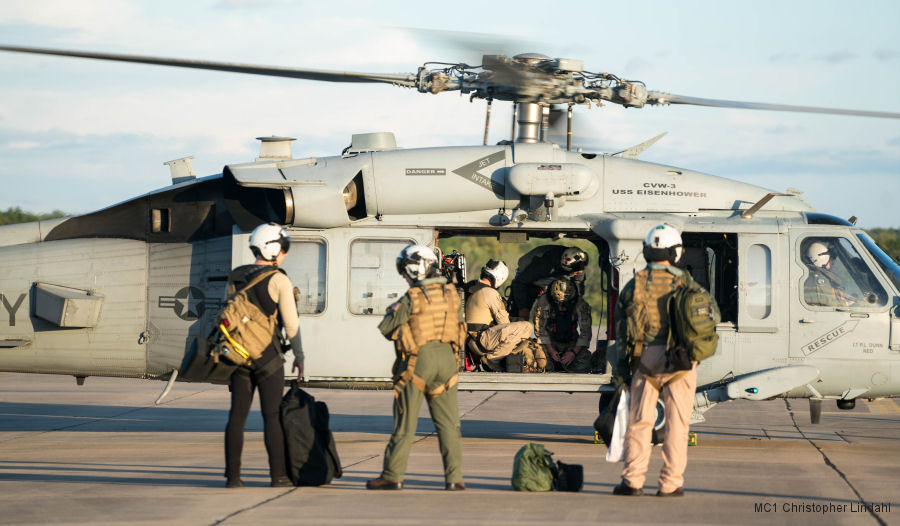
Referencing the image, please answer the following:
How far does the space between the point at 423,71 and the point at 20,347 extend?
533 centimetres

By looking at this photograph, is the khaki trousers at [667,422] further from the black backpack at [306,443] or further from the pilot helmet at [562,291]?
the pilot helmet at [562,291]

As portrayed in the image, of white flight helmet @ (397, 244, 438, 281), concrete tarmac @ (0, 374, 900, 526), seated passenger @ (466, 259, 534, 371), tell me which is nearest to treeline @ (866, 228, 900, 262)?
concrete tarmac @ (0, 374, 900, 526)

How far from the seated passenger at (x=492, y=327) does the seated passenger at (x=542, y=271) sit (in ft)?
3.83

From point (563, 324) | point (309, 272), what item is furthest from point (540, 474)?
point (563, 324)

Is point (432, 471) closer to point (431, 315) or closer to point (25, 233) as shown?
point (431, 315)

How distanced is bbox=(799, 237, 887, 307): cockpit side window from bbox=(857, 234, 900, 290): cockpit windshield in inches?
6.0

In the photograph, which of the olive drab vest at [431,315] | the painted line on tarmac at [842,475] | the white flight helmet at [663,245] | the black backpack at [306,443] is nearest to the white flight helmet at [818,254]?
the painted line on tarmac at [842,475]

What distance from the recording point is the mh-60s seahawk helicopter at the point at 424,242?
10859 millimetres

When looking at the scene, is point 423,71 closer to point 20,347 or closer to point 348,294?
point 348,294

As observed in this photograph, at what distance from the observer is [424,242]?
1110 cm

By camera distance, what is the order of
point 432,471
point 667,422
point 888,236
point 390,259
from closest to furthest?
point 667,422 < point 432,471 < point 390,259 < point 888,236

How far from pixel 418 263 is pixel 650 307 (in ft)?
5.85

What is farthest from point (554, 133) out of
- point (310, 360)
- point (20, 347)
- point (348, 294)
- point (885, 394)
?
point (20, 347)

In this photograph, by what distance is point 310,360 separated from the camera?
36.0ft
